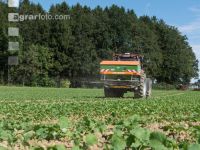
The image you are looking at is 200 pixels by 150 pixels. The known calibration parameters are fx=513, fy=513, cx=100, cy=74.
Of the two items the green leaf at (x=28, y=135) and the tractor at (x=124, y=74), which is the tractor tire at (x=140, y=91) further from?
the green leaf at (x=28, y=135)

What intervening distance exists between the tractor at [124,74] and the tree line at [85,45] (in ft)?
167

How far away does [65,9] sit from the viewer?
10925cm

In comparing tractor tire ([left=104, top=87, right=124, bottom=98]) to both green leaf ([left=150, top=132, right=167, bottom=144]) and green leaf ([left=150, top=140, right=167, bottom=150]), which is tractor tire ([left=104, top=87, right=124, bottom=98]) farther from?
green leaf ([left=150, top=140, right=167, bottom=150])

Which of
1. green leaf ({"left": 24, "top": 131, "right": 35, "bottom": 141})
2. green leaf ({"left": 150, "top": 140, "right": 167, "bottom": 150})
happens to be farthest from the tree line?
green leaf ({"left": 150, "top": 140, "right": 167, "bottom": 150})

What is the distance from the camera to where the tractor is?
29.8 m

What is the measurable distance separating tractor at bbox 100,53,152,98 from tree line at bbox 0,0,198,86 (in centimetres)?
5097

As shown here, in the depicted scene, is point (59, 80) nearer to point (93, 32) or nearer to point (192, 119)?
point (93, 32)

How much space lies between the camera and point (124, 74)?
29.9 metres

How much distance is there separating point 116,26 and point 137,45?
6.68m

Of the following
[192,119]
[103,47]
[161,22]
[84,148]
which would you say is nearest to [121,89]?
[192,119]

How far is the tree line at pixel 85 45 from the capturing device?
8600cm


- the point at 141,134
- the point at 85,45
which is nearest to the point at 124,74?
the point at 141,134

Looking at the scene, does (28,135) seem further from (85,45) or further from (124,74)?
(85,45)

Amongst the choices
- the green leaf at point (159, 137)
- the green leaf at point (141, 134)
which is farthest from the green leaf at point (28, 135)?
the green leaf at point (159, 137)
